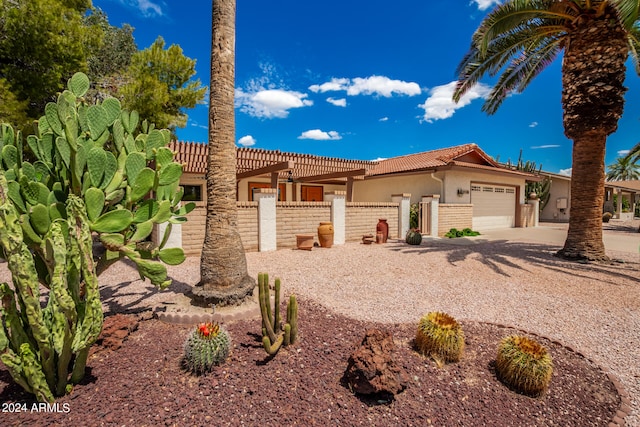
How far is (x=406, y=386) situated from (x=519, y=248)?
10202mm

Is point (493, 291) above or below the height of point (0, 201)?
below

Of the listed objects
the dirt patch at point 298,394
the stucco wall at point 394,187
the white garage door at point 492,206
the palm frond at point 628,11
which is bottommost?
the dirt patch at point 298,394

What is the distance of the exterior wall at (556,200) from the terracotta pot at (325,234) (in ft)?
79.2

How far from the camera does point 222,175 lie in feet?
13.6

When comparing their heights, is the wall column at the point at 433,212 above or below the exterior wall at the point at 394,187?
below

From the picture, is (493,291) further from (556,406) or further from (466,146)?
(466,146)

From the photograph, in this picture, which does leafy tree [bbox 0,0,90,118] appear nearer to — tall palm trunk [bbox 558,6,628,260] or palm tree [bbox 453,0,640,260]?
palm tree [bbox 453,0,640,260]

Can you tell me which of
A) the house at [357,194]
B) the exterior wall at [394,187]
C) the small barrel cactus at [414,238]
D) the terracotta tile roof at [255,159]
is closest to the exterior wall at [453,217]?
the house at [357,194]

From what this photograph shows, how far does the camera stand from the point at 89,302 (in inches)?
85.9

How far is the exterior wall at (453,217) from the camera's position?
14477mm

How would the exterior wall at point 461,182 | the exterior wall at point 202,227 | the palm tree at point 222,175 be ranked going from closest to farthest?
1. the palm tree at point 222,175
2. the exterior wall at point 202,227
3. the exterior wall at point 461,182

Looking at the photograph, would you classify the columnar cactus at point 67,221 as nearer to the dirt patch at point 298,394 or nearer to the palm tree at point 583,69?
the dirt patch at point 298,394

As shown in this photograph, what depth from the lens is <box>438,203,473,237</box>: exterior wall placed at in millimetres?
14477

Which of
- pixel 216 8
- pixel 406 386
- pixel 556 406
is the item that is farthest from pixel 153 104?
pixel 556 406
